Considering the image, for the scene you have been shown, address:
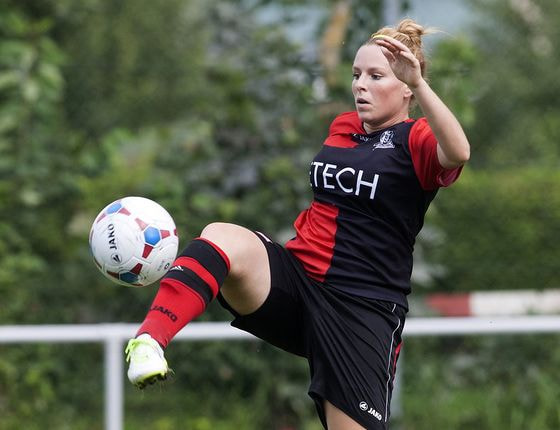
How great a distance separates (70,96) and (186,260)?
7.00m

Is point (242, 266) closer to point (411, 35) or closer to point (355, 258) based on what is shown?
point (355, 258)

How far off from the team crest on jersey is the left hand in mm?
438

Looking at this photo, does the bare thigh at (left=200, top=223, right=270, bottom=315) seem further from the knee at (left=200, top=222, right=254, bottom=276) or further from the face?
the face

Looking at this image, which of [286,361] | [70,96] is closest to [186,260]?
[286,361]

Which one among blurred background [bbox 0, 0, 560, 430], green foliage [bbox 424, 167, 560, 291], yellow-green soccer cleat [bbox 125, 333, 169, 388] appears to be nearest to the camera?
yellow-green soccer cleat [bbox 125, 333, 169, 388]

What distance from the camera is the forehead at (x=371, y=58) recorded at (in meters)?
3.96

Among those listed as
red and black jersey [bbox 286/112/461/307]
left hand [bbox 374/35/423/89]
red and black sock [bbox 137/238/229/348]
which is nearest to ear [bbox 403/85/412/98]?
red and black jersey [bbox 286/112/461/307]

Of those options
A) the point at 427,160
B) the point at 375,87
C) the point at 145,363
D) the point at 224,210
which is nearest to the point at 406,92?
the point at 375,87

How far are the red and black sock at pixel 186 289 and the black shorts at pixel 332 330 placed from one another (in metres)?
0.32

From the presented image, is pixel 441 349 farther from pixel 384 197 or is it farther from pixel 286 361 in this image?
pixel 384 197

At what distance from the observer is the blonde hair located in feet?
13.1

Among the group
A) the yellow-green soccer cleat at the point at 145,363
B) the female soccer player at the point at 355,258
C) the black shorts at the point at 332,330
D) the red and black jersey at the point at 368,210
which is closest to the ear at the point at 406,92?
the female soccer player at the point at 355,258

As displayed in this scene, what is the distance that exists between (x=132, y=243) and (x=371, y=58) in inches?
41.7

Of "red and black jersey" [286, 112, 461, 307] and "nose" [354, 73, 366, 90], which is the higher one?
"nose" [354, 73, 366, 90]
